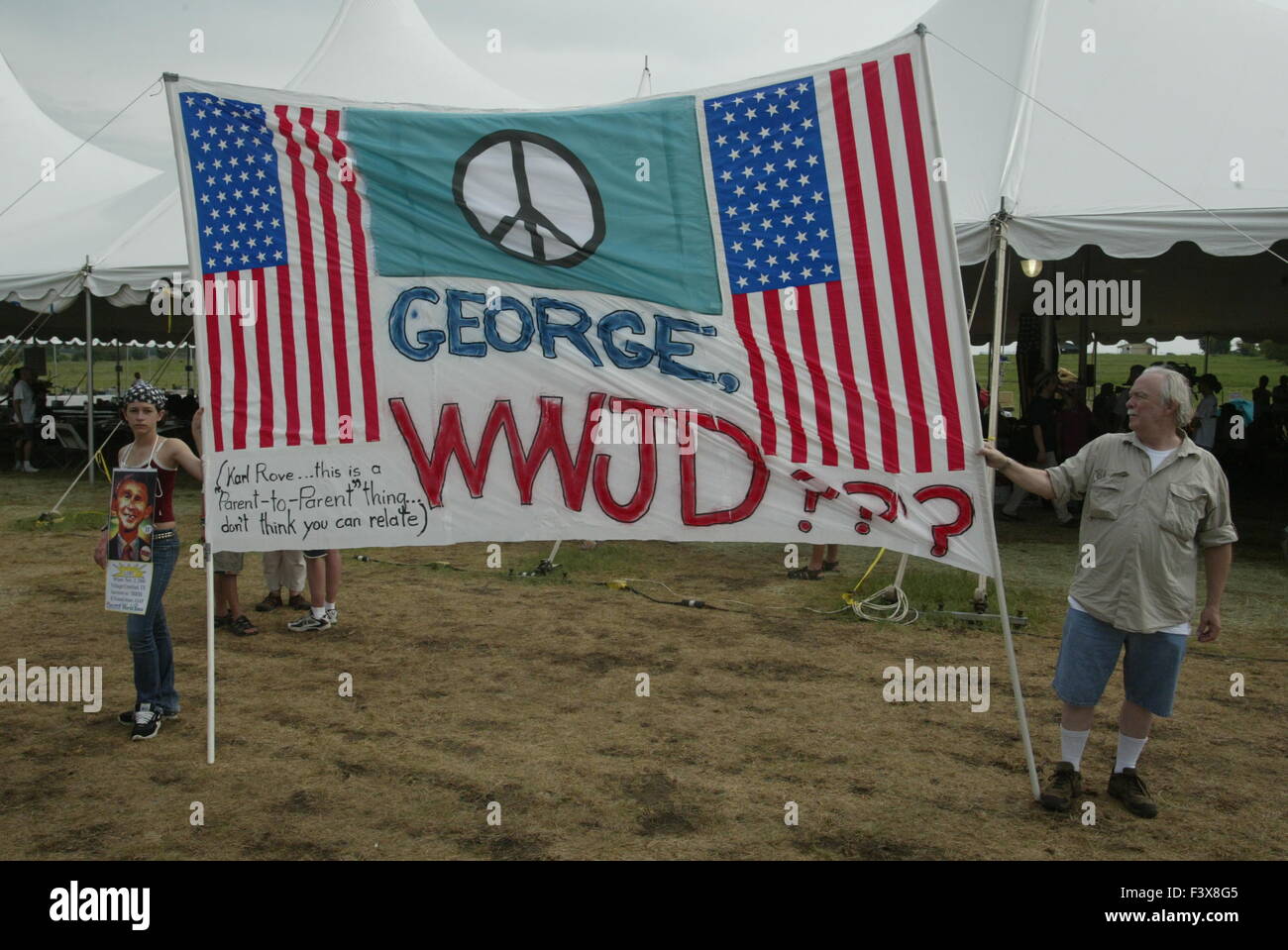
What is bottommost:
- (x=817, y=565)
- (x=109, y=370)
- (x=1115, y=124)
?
(x=817, y=565)

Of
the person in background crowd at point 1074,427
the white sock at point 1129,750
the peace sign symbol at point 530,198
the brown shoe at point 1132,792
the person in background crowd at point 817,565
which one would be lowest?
the brown shoe at point 1132,792

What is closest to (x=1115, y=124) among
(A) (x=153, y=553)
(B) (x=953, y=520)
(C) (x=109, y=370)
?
(B) (x=953, y=520)

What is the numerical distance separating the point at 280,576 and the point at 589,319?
4.29m

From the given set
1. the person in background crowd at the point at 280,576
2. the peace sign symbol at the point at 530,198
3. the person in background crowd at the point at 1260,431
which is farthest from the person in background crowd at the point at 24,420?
the person in background crowd at the point at 1260,431

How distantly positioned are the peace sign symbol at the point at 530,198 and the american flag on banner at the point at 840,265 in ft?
1.93

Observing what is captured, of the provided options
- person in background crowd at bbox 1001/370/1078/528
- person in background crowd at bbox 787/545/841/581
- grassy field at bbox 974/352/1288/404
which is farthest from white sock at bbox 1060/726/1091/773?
grassy field at bbox 974/352/1288/404

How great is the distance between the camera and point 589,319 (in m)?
4.48

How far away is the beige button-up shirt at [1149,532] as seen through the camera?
4031 mm

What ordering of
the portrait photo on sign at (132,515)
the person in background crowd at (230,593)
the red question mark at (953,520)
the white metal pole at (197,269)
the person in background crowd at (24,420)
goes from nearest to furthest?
the red question mark at (953,520) → the white metal pole at (197,269) → the portrait photo on sign at (132,515) → the person in background crowd at (230,593) → the person in background crowd at (24,420)

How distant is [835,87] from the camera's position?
4348 mm

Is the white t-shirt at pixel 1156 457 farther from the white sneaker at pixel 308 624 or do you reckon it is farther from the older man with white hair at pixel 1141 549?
the white sneaker at pixel 308 624

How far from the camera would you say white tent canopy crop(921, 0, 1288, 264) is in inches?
325

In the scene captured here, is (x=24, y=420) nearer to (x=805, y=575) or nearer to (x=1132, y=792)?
(x=805, y=575)

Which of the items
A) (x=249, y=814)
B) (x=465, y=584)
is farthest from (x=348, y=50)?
(x=249, y=814)
